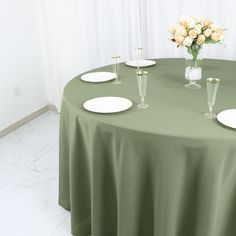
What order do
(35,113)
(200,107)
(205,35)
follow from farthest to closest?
(35,113) → (205,35) → (200,107)

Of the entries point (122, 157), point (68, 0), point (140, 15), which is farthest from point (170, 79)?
point (68, 0)

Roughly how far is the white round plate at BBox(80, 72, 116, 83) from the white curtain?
3.09 feet

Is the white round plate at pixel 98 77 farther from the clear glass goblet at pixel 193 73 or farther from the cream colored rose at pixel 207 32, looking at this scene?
the cream colored rose at pixel 207 32

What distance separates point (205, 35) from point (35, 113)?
2.56 m

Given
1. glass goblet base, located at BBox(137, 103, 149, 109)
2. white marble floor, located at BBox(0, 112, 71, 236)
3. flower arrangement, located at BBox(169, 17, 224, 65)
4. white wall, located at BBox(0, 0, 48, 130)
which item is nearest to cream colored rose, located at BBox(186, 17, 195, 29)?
flower arrangement, located at BBox(169, 17, 224, 65)

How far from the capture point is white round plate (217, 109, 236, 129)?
1.48m

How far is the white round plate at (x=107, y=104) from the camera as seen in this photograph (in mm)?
1712

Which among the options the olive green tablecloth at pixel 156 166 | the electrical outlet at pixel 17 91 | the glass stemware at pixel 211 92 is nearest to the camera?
the olive green tablecloth at pixel 156 166

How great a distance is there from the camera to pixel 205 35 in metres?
1.88

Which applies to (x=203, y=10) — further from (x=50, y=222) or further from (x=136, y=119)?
(x=50, y=222)

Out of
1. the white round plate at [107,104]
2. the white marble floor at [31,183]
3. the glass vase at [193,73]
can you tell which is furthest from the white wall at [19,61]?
the glass vase at [193,73]

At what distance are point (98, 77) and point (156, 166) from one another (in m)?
0.99

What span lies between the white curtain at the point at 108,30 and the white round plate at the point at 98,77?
3.09ft

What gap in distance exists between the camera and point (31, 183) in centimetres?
268
